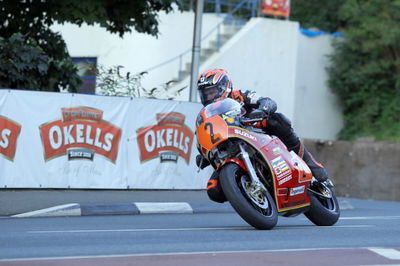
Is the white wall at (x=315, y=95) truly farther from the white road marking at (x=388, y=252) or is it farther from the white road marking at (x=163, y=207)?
the white road marking at (x=388, y=252)

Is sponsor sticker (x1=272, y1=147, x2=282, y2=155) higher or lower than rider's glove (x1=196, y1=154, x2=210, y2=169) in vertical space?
higher

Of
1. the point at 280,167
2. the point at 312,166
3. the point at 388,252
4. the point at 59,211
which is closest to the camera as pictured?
the point at 388,252

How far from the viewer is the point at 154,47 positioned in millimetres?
27984

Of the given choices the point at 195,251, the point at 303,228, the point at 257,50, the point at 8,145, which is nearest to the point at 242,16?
the point at 257,50

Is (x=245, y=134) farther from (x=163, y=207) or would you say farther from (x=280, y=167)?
(x=163, y=207)

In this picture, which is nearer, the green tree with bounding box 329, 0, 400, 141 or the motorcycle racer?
the motorcycle racer

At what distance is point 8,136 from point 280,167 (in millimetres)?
6931

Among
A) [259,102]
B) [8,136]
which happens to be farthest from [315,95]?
[259,102]

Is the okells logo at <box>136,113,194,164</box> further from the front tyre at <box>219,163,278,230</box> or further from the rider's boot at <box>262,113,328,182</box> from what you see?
the front tyre at <box>219,163,278,230</box>

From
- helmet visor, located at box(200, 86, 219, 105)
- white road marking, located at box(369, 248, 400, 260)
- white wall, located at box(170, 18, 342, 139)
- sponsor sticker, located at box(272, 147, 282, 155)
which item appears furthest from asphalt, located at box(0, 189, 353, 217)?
white wall, located at box(170, 18, 342, 139)

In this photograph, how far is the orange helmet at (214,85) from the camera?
10266 mm

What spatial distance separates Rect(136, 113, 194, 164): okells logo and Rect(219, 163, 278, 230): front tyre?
297 inches

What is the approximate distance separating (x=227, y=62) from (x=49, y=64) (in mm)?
9181

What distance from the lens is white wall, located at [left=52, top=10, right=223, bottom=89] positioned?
2761 cm
